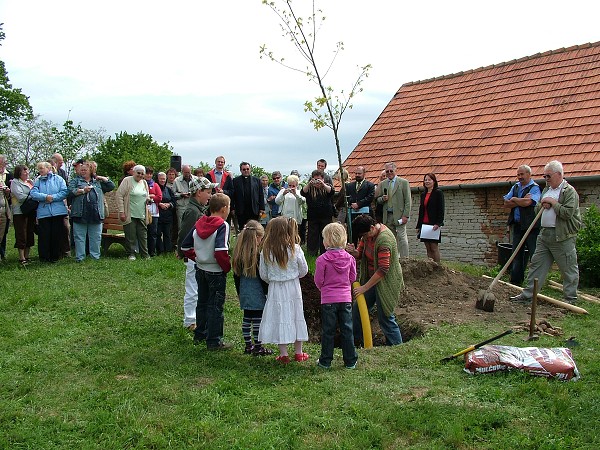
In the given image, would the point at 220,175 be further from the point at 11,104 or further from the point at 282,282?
the point at 11,104

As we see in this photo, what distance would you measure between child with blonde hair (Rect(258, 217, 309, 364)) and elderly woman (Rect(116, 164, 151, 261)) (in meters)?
6.27

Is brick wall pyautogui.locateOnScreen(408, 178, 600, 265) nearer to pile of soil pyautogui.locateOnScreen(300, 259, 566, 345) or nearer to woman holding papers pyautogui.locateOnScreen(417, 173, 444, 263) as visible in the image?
woman holding papers pyautogui.locateOnScreen(417, 173, 444, 263)

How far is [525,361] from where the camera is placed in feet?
19.8

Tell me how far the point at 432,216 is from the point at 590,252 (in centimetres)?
284

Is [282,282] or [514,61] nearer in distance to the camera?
[282,282]

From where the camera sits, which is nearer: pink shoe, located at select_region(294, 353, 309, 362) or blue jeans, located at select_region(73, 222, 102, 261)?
pink shoe, located at select_region(294, 353, 309, 362)

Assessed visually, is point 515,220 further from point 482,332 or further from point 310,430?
point 310,430

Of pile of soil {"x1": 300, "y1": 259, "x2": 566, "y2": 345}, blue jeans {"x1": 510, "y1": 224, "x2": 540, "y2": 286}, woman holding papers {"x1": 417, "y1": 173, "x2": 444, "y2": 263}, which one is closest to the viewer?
pile of soil {"x1": 300, "y1": 259, "x2": 566, "y2": 345}

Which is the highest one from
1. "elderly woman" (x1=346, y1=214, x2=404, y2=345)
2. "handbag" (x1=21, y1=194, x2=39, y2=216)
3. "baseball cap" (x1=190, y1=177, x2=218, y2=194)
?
"baseball cap" (x1=190, y1=177, x2=218, y2=194)

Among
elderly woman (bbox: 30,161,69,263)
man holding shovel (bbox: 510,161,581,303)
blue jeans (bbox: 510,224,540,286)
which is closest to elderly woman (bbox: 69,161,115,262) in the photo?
elderly woman (bbox: 30,161,69,263)

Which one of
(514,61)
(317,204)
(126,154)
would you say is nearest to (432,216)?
(317,204)

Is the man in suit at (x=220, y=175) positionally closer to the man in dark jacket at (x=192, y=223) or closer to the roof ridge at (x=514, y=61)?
the man in dark jacket at (x=192, y=223)

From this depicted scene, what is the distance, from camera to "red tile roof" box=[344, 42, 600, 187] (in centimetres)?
1433

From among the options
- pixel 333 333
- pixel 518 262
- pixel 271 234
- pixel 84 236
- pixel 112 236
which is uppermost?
pixel 271 234
